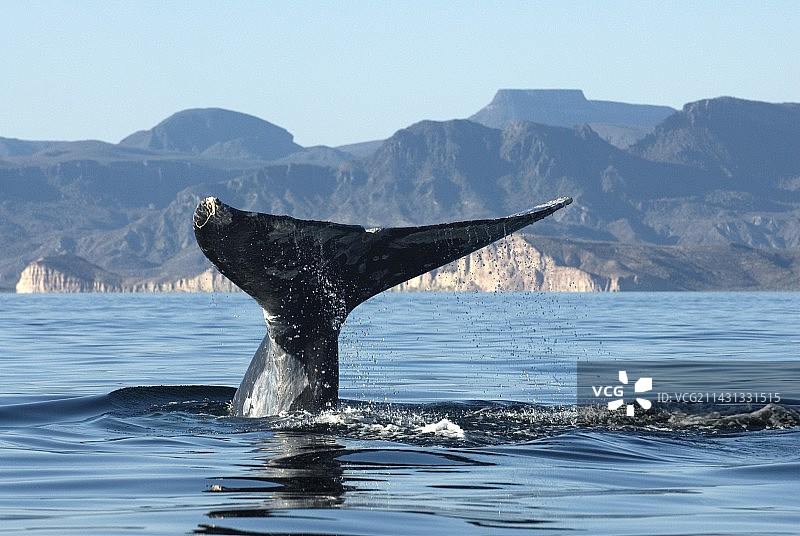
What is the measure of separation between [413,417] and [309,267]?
2.51m

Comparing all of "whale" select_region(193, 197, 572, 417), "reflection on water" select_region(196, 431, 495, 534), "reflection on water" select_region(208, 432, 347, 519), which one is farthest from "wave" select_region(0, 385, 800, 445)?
"reflection on water" select_region(196, 431, 495, 534)

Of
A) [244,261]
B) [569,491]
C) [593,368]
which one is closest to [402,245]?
[244,261]

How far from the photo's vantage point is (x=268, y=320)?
9414 mm

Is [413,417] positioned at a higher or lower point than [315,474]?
higher

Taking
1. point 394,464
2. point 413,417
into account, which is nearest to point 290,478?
point 394,464

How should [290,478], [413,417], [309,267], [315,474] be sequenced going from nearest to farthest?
[290,478] → [315,474] → [309,267] → [413,417]

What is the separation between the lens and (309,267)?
8.96 metres

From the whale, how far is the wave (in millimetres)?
310

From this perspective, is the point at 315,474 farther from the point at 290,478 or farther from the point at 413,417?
the point at 413,417

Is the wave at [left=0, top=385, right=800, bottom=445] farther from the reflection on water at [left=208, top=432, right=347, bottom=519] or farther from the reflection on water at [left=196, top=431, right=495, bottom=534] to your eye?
the reflection on water at [left=196, top=431, right=495, bottom=534]

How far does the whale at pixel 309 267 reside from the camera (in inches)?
328

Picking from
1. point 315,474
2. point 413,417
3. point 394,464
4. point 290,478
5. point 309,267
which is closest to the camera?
point 290,478

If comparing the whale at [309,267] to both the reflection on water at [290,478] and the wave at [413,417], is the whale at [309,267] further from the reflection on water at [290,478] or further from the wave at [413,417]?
the reflection on water at [290,478]

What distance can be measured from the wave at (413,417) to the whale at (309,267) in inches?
12.2
